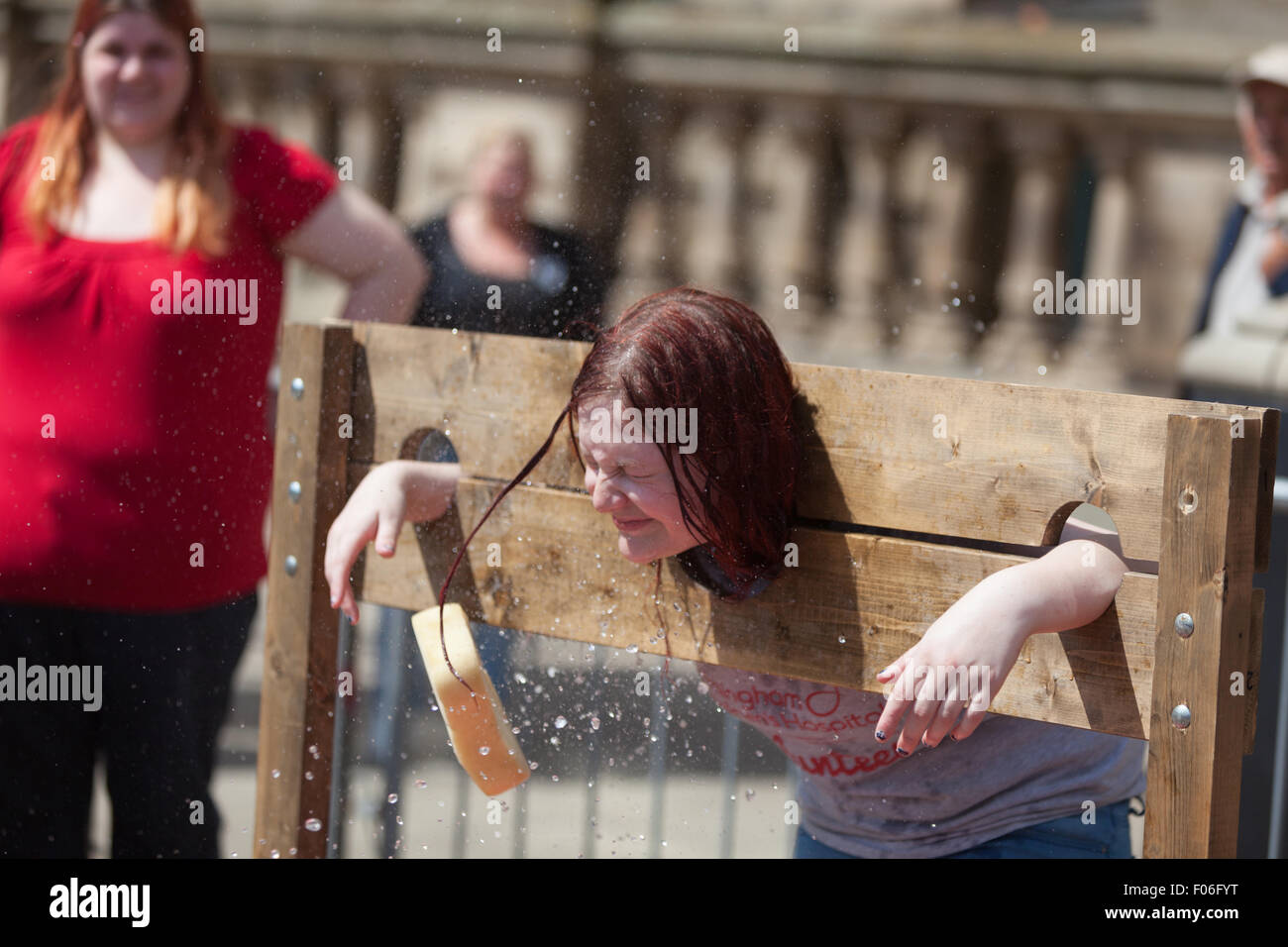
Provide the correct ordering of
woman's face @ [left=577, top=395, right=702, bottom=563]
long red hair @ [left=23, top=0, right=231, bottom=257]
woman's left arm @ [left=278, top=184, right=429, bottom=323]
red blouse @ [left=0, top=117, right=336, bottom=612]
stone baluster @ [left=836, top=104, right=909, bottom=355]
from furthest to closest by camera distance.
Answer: stone baluster @ [left=836, top=104, right=909, bottom=355] < woman's left arm @ [left=278, top=184, right=429, bottom=323] < long red hair @ [left=23, top=0, right=231, bottom=257] < red blouse @ [left=0, top=117, right=336, bottom=612] < woman's face @ [left=577, top=395, right=702, bottom=563]

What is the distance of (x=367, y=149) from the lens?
926cm

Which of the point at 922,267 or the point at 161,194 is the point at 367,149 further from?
the point at 161,194

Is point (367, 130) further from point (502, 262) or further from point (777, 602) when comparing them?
point (777, 602)

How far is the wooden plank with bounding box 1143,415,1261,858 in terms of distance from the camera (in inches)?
82.1

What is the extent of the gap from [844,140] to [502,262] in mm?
4866

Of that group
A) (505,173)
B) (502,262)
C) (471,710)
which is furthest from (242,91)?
(471,710)

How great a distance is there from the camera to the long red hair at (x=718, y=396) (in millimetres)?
2273

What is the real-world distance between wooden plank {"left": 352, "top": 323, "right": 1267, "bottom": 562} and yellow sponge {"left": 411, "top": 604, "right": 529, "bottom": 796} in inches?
12.5

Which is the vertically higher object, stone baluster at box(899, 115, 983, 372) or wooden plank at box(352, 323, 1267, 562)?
stone baluster at box(899, 115, 983, 372)

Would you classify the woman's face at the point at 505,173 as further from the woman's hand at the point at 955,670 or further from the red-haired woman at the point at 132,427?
the woman's hand at the point at 955,670

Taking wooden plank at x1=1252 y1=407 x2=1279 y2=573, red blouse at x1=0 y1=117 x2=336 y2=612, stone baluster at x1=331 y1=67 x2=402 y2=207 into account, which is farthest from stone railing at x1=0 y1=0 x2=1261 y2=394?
wooden plank at x1=1252 y1=407 x2=1279 y2=573

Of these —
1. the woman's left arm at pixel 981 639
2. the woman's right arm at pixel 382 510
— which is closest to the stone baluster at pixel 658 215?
the woman's right arm at pixel 382 510

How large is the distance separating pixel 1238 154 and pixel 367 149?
17.3 ft

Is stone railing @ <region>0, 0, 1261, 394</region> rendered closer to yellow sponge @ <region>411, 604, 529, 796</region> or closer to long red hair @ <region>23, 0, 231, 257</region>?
long red hair @ <region>23, 0, 231, 257</region>
